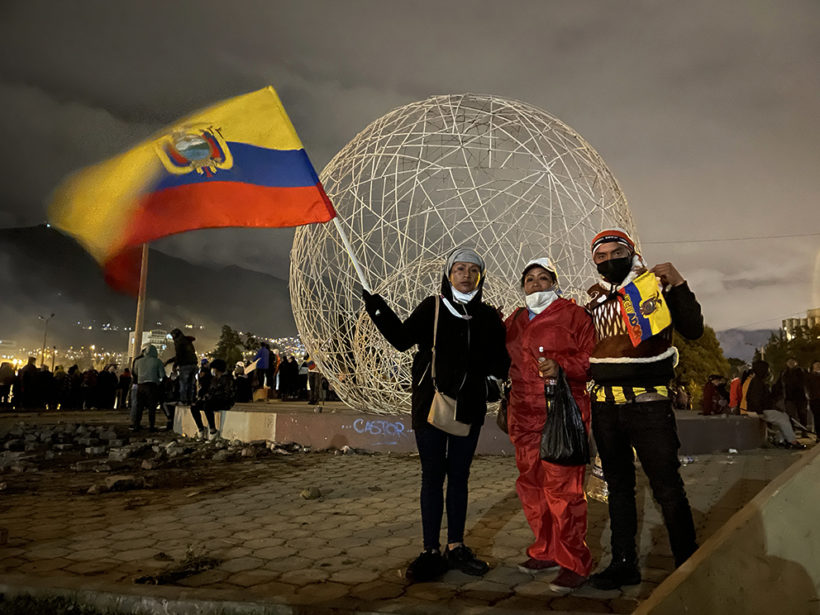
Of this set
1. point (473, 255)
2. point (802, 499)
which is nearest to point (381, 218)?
point (473, 255)

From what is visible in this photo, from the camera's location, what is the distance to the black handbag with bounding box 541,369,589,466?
2779 mm

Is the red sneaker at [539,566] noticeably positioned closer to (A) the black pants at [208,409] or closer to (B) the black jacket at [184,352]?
(A) the black pants at [208,409]

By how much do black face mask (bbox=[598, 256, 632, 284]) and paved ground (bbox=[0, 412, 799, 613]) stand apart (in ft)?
5.19

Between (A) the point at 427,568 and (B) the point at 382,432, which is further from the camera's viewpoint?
(B) the point at 382,432

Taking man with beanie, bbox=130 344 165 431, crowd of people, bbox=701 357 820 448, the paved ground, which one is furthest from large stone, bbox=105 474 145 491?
crowd of people, bbox=701 357 820 448

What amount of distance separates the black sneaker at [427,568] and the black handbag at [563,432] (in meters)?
0.77

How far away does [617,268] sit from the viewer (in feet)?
9.84

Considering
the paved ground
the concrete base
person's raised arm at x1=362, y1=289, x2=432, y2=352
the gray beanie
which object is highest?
the gray beanie

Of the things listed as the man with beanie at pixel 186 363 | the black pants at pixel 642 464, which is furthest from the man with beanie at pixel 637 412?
the man with beanie at pixel 186 363

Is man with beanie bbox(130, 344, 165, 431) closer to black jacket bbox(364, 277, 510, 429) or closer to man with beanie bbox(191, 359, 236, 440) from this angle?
man with beanie bbox(191, 359, 236, 440)

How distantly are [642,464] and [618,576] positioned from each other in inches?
22.7

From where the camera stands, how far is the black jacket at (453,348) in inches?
119

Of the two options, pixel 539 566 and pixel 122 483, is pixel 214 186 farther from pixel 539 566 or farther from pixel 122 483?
pixel 539 566

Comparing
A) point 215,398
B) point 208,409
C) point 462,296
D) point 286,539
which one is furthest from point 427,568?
point 208,409
